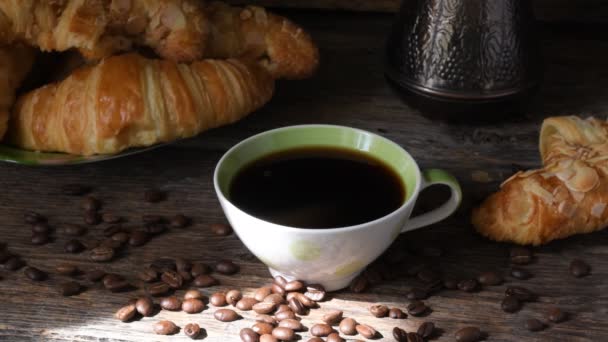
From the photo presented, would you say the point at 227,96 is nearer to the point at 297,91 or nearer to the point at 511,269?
the point at 297,91

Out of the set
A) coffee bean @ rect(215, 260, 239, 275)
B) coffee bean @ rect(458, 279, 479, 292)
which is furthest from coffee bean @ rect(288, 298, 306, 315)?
coffee bean @ rect(458, 279, 479, 292)

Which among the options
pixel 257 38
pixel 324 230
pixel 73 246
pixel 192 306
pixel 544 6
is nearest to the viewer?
pixel 324 230

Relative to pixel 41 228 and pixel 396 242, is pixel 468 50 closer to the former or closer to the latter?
pixel 396 242

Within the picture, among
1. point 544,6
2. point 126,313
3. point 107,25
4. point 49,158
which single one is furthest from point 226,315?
point 544,6

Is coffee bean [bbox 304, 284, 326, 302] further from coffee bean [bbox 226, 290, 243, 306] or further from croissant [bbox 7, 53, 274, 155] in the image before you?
croissant [bbox 7, 53, 274, 155]

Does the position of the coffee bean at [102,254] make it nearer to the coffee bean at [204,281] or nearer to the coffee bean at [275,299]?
the coffee bean at [204,281]

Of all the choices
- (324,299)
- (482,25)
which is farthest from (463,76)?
(324,299)
